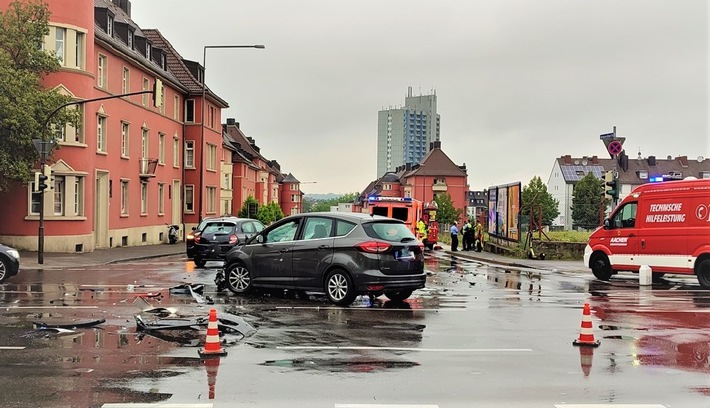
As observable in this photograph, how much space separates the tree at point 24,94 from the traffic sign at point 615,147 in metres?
19.5

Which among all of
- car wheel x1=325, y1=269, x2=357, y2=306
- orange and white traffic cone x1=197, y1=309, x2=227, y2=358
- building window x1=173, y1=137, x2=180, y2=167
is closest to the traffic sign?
car wheel x1=325, y1=269, x2=357, y2=306

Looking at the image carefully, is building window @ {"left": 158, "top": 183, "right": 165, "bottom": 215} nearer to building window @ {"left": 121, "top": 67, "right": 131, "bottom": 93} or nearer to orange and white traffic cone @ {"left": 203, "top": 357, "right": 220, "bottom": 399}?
building window @ {"left": 121, "top": 67, "right": 131, "bottom": 93}

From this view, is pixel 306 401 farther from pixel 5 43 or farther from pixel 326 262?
pixel 5 43

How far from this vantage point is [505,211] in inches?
1382

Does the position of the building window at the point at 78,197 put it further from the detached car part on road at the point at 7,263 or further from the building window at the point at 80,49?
the detached car part on road at the point at 7,263

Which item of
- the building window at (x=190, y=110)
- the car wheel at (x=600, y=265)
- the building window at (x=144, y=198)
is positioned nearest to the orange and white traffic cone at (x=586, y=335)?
the car wheel at (x=600, y=265)

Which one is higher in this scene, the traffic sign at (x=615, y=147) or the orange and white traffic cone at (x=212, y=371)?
the traffic sign at (x=615, y=147)

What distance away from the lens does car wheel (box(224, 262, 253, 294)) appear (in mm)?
14781

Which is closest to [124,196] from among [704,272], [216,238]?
[216,238]

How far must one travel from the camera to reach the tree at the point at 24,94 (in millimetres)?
26656

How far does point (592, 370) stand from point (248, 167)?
290ft

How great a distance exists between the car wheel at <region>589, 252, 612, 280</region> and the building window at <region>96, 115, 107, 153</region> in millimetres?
25357

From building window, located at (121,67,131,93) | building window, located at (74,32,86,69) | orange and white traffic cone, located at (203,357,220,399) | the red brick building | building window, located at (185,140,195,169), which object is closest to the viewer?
orange and white traffic cone, located at (203,357,220,399)

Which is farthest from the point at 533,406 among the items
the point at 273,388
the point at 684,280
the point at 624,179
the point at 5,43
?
the point at 624,179
